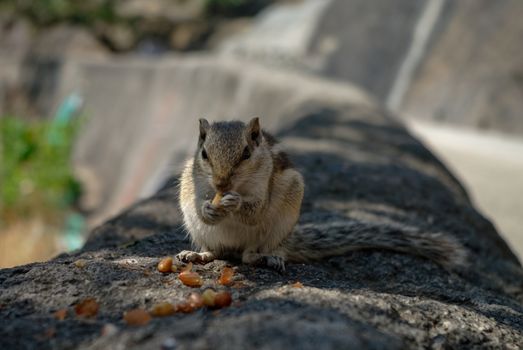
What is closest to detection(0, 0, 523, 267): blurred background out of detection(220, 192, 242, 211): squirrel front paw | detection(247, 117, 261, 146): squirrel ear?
detection(247, 117, 261, 146): squirrel ear

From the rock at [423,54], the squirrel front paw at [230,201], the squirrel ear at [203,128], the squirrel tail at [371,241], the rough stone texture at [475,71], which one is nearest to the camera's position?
the squirrel front paw at [230,201]

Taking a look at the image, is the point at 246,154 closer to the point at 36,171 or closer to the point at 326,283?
the point at 326,283

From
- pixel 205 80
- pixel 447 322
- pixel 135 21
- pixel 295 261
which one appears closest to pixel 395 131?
pixel 295 261

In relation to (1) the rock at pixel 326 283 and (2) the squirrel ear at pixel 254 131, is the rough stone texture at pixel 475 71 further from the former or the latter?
(2) the squirrel ear at pixel 254 131

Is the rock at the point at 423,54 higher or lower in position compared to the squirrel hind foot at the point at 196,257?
higher


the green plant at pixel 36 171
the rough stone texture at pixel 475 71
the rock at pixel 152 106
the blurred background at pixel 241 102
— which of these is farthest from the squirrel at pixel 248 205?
the green plant at pixel 36 171

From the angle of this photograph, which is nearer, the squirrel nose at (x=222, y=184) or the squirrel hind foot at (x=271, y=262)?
the squirrel nose at (x=222, y=184)

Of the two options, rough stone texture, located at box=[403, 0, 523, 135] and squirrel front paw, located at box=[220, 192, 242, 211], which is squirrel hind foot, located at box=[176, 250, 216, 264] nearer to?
squirrel front paw, located at box=[220, 192, 242, 211]

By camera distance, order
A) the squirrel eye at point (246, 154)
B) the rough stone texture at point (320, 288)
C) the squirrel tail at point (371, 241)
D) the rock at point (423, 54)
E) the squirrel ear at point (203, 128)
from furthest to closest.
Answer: the rock at point (423, 54)
the squirrel tail at point (371, 241)
the squirrel ear at point (203, 128)
the squirrel eye at point (246, 154)
the rough stone texture at point (320, 288)
